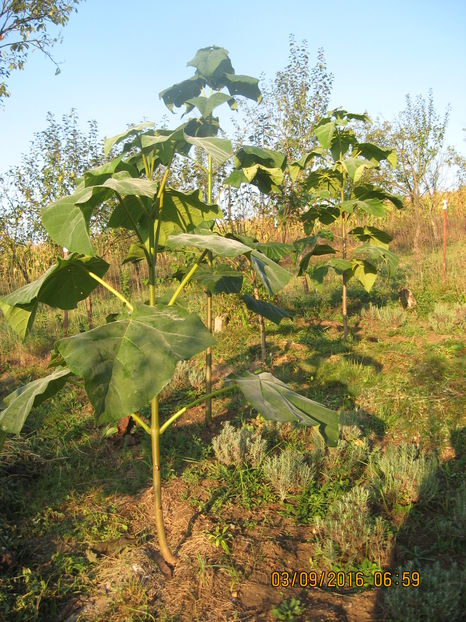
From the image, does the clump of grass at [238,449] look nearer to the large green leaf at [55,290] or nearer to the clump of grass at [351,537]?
the clump of grass at [351,537]

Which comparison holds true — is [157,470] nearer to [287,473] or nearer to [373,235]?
[287,473]

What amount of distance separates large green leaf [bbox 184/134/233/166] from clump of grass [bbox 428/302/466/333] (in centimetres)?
501

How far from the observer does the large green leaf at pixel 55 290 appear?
182cm

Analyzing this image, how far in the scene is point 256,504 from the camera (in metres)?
3.04

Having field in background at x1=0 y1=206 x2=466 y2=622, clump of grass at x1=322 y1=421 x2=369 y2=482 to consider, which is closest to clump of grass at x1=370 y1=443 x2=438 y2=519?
field in background at x1=0 y1=206 x2=466 y2=622

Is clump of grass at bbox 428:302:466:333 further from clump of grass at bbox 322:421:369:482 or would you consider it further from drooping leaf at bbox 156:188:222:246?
drooping leaf at bbox 156:188:222:246

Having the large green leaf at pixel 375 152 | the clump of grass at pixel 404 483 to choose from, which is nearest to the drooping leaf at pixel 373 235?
the large green leaf at pixel 375 152

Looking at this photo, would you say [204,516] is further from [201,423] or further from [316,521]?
[201,423]

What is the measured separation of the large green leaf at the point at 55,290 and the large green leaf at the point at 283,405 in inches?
31.9

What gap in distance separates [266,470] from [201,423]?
1.20 meters

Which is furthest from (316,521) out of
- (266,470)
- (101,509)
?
(101,509)

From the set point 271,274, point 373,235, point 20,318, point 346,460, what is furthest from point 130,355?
point 373,235

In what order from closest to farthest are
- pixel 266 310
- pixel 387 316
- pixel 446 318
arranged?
pixel 266 310
pixel 446 318
pixel 387 316

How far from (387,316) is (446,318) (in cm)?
76
